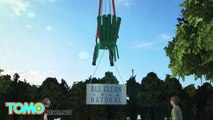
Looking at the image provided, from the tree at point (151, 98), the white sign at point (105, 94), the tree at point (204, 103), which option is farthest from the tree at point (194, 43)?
the tree at point (204, 103)

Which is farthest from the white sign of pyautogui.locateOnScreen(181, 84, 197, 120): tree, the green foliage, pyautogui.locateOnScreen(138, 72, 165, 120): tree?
pyautogui.locateOnScreen(181, 84, 197, 120): tree

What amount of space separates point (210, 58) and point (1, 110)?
6151 cm

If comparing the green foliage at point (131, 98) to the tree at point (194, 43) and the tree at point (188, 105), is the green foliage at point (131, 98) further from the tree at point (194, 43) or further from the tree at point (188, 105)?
the tree at point (194, 43)

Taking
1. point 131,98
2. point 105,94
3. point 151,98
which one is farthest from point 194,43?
point 131,98

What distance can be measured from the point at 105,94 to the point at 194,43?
64.9ft

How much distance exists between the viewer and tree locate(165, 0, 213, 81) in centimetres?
2036

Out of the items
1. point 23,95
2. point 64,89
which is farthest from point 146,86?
point 23,95

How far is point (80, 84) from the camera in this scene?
78.6m

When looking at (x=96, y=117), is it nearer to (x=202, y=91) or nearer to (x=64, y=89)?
(x=64, y=89)

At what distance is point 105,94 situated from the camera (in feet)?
132

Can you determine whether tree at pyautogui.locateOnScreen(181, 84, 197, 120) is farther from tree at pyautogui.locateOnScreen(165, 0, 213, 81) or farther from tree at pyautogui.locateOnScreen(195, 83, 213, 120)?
tree at pyautogui.locateOnScreen(165, 0, 213, 81)

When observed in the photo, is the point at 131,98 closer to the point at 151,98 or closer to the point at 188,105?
the point at 151,98

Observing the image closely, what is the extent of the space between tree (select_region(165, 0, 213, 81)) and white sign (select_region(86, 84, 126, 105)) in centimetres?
1709

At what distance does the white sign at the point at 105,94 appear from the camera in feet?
131
